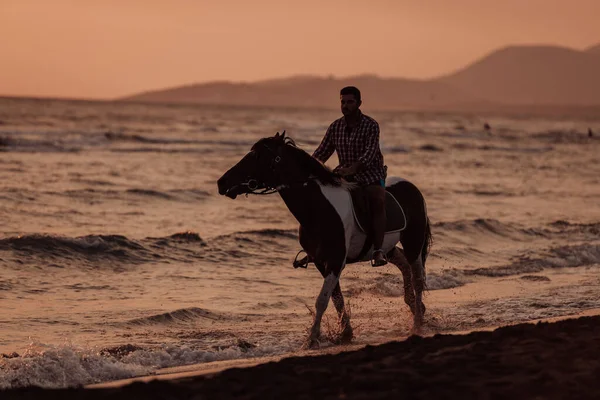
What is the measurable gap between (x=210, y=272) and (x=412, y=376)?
971 cm

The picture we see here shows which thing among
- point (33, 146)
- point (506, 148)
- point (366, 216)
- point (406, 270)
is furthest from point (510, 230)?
point (506, 148)

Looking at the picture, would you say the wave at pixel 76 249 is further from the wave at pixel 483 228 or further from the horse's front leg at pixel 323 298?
the horse's front leg at pixel 323 298

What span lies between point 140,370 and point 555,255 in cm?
1178

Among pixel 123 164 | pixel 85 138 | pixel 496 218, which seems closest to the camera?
pixel 496 218

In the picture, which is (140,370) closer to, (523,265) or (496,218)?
(523,265)

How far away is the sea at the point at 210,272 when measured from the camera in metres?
11.3

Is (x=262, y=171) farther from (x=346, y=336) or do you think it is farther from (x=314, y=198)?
(x=346, y=336)

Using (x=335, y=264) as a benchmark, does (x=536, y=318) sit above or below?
below

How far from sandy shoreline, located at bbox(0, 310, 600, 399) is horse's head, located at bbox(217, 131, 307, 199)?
2.28 metres

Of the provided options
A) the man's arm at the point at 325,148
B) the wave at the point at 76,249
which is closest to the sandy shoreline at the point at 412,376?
the man's arm at the point at 325,148

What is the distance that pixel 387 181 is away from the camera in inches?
Result: 466

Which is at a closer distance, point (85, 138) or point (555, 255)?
point (555, 255)

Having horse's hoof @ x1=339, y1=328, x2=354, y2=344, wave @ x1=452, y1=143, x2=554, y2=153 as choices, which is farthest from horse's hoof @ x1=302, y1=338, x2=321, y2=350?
wave @ x1=452, y1=143, x2=554, y2=153

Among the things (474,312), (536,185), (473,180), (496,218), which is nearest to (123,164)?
(473,180)
